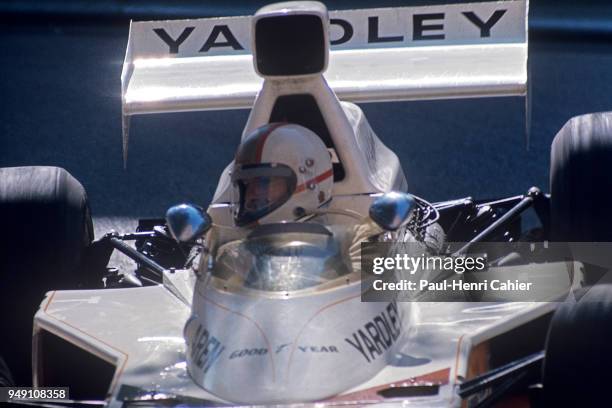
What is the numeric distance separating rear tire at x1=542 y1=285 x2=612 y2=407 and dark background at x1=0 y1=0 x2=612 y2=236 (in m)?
3.79

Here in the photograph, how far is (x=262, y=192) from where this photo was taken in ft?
14.8

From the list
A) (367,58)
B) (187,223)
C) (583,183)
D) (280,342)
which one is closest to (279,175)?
(187,223)

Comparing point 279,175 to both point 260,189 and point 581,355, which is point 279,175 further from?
point 581,355

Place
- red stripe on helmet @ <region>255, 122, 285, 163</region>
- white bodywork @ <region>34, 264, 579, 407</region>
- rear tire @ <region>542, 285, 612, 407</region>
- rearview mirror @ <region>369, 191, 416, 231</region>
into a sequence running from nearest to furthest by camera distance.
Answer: rear tire @ <region>542, 285, 612, 407</region>
white bodywork @ <region>34, 264, 579, 407</region>
rearview mirror @ <region>369, 191, 416, 231</region>
red stripe on helmet @ <region>255, 122, 285, 163</region>

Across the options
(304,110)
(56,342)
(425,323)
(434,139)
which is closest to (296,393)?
(425,323)

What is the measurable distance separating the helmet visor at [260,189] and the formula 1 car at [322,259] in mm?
65

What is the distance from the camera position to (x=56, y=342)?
15.6 feet

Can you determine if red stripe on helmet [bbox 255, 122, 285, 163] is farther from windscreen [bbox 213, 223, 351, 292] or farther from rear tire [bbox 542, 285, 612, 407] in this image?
rear tire [bbox 542, 285, 612, 407]

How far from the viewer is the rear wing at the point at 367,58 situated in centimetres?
577

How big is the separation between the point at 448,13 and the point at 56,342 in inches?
94.8

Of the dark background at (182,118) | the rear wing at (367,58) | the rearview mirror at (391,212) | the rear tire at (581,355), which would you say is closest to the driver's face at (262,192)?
the rearview mirror at (391,212)

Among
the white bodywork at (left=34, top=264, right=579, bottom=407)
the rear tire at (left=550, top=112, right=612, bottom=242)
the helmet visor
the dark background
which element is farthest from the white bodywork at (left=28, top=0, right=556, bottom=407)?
the dark background

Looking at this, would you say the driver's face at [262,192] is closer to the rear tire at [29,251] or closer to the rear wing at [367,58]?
the rear tire at [29,251]

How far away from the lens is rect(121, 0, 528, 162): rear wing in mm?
5766
